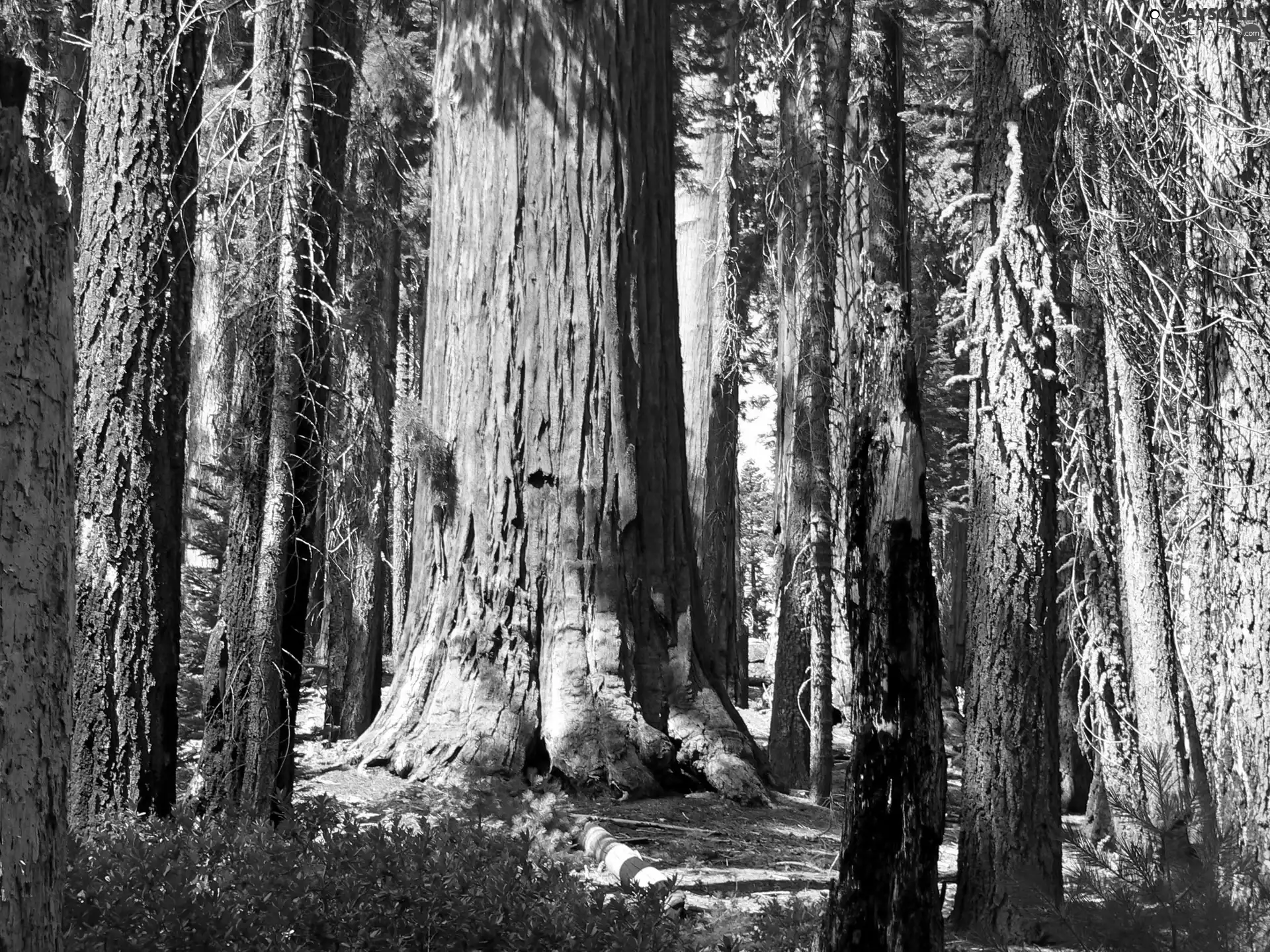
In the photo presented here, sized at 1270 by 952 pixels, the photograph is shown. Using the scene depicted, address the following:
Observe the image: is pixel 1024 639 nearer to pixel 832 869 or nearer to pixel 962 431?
pixel 832 869

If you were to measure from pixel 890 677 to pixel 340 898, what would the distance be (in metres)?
2.54

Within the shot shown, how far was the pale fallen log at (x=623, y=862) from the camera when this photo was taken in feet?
17.0

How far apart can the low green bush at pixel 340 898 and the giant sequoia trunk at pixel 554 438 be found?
1827mm

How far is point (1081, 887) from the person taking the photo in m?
3.51

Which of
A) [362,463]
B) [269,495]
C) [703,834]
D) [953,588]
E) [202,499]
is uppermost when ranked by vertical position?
[202,499]

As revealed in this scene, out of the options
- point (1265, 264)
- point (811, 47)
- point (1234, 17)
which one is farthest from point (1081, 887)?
point (811, 47)

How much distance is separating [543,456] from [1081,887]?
16.2ft

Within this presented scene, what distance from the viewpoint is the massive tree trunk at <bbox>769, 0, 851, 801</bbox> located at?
884 cm

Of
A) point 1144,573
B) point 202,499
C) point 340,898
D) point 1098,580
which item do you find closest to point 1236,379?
point 340,898

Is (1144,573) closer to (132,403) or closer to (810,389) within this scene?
(810,389)

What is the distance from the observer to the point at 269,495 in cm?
657

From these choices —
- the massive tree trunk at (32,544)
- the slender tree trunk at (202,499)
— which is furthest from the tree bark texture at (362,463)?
the massive tree trunk at (32,544)

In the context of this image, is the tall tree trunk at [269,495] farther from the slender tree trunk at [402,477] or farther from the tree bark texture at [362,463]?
the slender tree trunk at [402,477]

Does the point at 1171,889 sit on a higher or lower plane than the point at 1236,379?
lower
